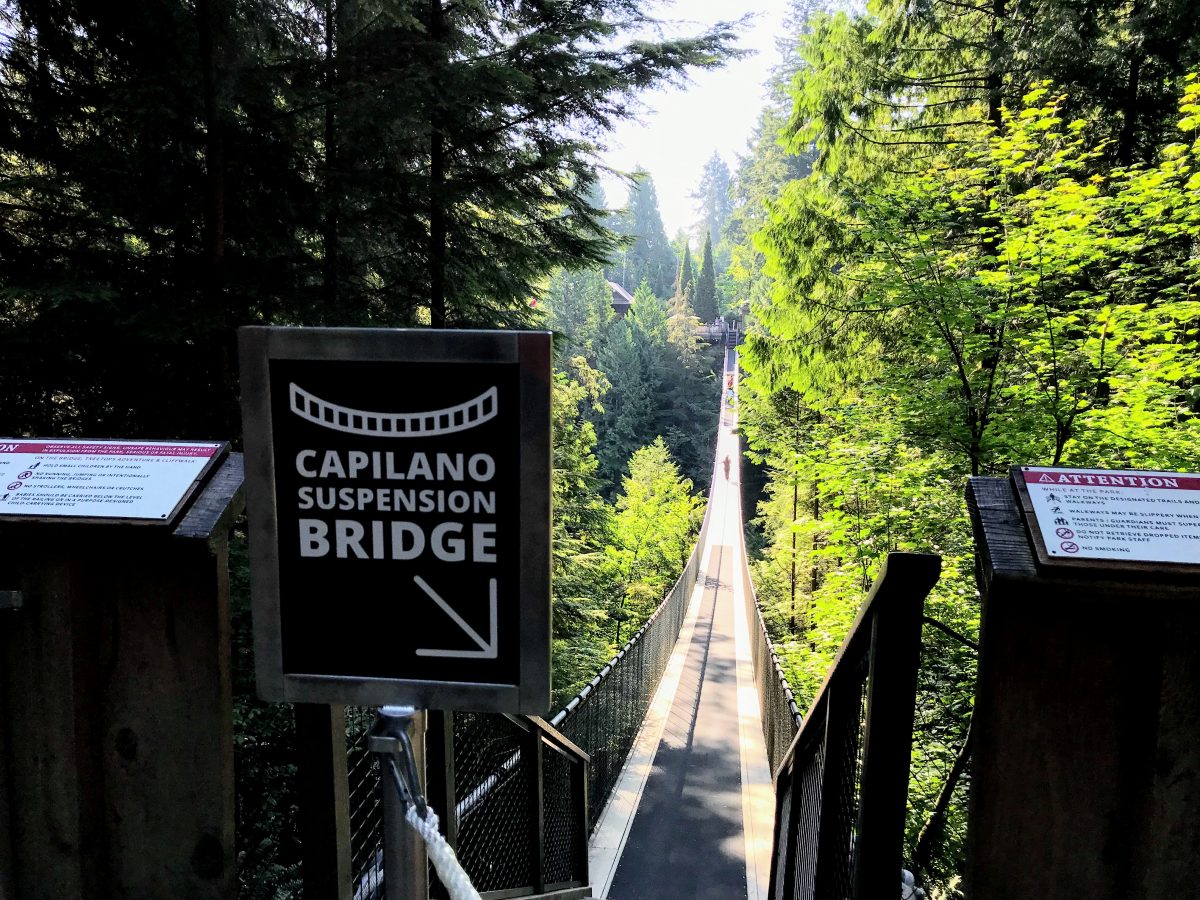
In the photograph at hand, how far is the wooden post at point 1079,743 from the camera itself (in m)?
1.14

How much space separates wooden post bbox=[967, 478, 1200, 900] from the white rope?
84 centimetres

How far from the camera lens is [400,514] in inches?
41.1

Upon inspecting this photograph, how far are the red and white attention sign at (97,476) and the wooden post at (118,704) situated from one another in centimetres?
6

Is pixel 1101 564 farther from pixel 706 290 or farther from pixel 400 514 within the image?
pixel 706 290

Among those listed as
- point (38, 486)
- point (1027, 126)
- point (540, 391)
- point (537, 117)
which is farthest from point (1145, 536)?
point (537, 117)

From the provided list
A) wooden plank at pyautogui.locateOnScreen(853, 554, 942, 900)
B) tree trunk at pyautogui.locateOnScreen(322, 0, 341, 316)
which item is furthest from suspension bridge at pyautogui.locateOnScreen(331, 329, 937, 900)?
tree trunk at pyautogui.locateOnScreen(322, 0, 341, 316)

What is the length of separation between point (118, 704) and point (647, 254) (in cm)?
8582

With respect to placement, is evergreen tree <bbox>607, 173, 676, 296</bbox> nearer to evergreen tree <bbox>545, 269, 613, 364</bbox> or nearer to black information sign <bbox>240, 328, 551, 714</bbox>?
evergreen tree <bbox>545, 269, 613, 364</bbox>

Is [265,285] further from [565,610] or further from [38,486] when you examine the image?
[565,610]

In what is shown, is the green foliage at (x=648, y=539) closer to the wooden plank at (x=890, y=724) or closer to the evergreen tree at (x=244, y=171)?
the evergreen tree at (x=244, y=171)

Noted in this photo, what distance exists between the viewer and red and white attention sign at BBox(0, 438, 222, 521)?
1.29 meters

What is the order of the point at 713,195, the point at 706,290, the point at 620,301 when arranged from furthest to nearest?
the point at 713,195 < the point at 620,301 < the point at 706,290

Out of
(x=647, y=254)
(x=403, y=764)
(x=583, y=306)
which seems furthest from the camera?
(x=647, y=254)

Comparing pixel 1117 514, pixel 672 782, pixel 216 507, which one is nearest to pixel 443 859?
pixel 216 507
